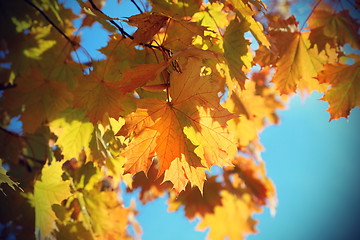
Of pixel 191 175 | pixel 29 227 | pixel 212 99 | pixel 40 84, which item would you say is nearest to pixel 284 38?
pixel 212 99

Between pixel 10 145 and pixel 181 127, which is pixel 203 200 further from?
pixel 181 127

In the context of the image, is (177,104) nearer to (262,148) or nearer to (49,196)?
(49,196)

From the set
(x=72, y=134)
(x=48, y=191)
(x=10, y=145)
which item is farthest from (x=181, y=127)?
(x=10, y=145)

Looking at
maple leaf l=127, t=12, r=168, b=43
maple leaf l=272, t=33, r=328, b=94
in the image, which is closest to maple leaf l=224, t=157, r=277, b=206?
maple leaf l=272, t=33, r=328, b=94

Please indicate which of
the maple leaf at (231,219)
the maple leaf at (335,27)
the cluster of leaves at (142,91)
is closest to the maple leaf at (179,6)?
the cluster of leaves at (142,91)

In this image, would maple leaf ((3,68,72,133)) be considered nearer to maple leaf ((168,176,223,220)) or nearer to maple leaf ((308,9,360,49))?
maple leaf ((308,9,360,49))

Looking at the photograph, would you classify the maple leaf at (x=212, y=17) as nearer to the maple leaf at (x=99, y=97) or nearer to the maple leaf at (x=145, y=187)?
A: the maple leaf at (x=99, y=97)
